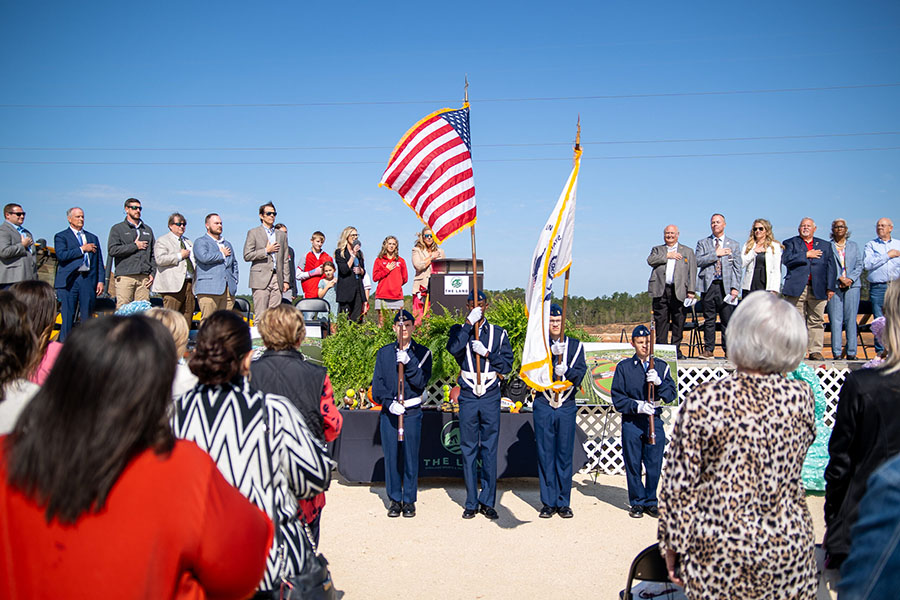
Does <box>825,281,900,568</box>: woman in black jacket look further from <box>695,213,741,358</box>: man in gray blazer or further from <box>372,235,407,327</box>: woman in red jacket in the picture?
<box>372,235,407,327</box>: woman in red jacket

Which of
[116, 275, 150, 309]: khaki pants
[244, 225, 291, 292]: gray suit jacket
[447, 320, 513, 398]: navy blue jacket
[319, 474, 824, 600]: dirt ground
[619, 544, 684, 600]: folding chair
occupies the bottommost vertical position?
[319, 474, 824, 600]: dirt ground

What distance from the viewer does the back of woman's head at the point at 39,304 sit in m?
3.39

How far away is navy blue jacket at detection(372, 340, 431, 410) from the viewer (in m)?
7.07

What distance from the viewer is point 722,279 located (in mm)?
11016

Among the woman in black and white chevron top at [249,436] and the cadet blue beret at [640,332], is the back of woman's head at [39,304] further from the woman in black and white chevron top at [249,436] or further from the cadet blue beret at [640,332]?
the cadet blue beret at [640,332]

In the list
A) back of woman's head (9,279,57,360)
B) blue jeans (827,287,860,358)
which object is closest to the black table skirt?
back of woman's head (9,279,57,360)

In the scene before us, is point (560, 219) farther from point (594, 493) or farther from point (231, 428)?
point (231, 428)

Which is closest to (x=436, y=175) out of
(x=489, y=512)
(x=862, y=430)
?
(x=489, y=512)

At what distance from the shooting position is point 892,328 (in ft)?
9.62

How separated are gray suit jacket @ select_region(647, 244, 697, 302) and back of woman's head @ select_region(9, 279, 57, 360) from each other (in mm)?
9099

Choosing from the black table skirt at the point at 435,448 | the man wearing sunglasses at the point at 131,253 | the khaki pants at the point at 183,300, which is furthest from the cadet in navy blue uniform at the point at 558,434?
the man wearing sunglasses at the point at 131,253

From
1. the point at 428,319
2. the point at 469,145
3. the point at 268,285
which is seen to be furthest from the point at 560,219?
the point at 268,285

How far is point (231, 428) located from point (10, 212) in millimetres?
9188

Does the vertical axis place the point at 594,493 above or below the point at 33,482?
below
